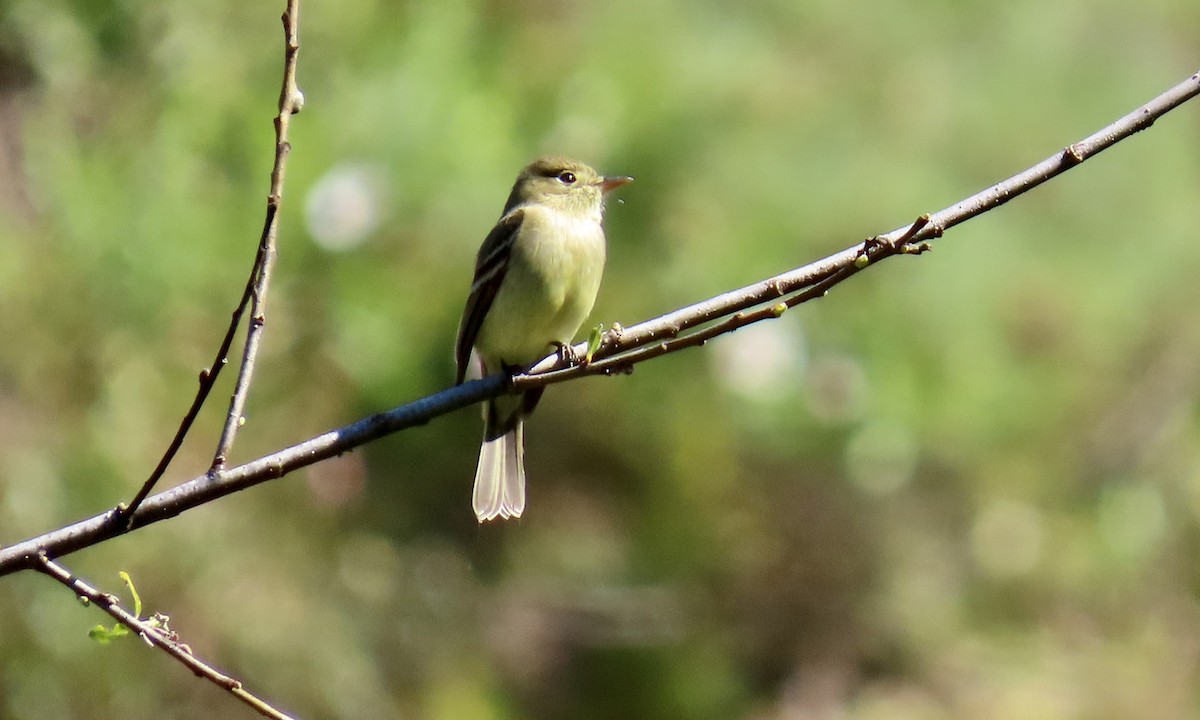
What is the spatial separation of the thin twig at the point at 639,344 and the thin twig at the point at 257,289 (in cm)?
3

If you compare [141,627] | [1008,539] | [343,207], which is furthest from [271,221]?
[1008,539]

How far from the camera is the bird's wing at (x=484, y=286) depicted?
2.92 metres

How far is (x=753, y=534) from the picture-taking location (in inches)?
196

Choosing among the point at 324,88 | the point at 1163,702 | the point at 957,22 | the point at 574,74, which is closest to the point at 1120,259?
the point at 957,22

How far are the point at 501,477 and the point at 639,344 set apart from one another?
1.13 metres

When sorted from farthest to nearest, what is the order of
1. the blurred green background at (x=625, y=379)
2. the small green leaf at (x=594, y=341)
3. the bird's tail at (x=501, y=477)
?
the blurred green background at (x=625, y=379) < the bird's tail at (x=501, y=477) < the small green leaf at (x=594, y=341)

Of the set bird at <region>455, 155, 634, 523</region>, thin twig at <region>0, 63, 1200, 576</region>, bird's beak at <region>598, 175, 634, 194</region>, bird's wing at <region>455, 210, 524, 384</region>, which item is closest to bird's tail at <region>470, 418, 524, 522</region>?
bird at <region>455, 155, 634, 523</region>

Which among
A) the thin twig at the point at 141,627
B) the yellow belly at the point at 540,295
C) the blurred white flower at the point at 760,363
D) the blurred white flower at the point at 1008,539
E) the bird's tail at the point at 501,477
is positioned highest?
the blurred white flower at the point at 760,363

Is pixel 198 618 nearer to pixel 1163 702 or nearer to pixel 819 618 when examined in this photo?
pixel 819 618

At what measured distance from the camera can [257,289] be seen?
148cm

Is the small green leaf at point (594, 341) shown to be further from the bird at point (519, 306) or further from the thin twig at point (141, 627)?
the bird at point (519, 306)

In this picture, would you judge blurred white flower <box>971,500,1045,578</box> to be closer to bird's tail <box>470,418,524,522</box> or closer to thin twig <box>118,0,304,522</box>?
bird's tail <box>470,418,524,522</box>

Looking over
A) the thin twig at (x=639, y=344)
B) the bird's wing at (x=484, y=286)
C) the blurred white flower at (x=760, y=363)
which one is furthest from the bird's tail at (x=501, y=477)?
the blurred white flower at (x=760, y=363)

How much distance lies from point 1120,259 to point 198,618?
4280mm
